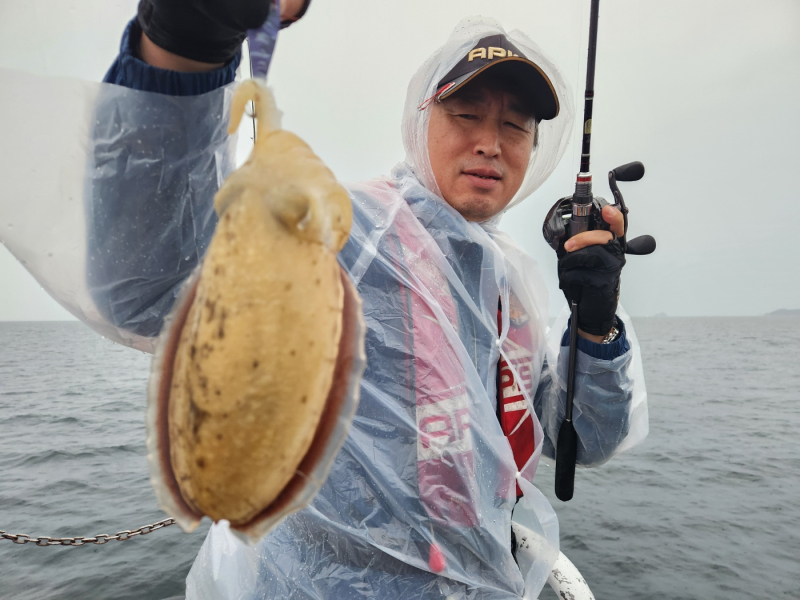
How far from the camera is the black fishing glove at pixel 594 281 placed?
2531mm

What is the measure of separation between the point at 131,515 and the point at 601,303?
8.88 metres

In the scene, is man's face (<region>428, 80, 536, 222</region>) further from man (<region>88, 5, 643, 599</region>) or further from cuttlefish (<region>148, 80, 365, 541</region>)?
cuttlefish (<region>148, 80, 365, 541</region>)

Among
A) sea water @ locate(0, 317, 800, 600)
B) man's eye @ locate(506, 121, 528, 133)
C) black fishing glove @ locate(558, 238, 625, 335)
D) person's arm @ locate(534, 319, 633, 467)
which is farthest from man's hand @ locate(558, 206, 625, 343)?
sea water @ locate(0, 317, 800, 600)

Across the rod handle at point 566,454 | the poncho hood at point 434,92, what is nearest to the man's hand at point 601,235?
the poncho hood at point 434,92

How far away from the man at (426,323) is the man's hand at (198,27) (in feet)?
0.17

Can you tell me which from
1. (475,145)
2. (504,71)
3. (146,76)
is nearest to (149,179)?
(146,76)

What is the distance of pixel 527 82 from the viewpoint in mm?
2426

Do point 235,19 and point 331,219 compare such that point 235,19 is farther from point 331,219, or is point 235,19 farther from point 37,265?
point 37,265

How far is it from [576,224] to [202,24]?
84.8 inches

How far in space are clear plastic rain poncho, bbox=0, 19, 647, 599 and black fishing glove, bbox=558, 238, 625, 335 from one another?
0.22 m

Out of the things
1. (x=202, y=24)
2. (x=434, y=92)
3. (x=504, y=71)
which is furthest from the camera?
(x=434, y=92)

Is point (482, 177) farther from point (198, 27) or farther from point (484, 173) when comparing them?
point (198, 27)

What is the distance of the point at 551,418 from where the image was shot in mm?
3010

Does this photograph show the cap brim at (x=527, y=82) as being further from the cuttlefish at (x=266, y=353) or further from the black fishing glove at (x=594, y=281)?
the cuttlefish at (x=266, y=353)
